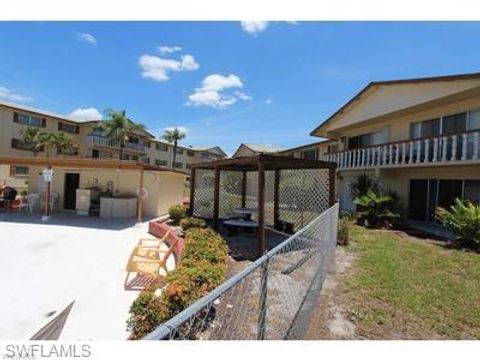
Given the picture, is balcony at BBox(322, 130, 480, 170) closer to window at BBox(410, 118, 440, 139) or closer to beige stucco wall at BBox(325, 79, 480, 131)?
window at BBox(410, 118, 440, 139)

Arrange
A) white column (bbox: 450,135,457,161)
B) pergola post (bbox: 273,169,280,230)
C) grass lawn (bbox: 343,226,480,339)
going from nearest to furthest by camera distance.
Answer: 1. grass lawn (bbox: 343,226,480,339)
2. pergola post (bbox: 273,169,280,230)
3. white column (bbox: 450,135,457,161)

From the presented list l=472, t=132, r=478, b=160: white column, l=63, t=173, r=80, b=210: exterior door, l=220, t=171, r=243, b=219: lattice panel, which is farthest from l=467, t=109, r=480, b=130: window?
l=63, t=173, r=80, b=210: exterior door

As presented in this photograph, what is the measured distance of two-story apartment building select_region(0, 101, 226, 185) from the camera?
1261 inches

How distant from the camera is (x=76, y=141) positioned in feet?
131

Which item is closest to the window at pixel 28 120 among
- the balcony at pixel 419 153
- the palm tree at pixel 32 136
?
the palm tree at pixel 32 136

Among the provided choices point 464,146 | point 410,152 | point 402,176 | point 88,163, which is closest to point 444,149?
point 464,146

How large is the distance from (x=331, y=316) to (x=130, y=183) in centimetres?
1442

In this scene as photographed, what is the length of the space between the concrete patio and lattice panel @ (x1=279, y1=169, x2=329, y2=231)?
5445mm

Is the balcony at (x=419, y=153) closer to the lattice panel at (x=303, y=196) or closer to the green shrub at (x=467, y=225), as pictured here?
the green shrub at (x=467, y=225)

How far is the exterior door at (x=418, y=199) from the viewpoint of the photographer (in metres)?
15.1
